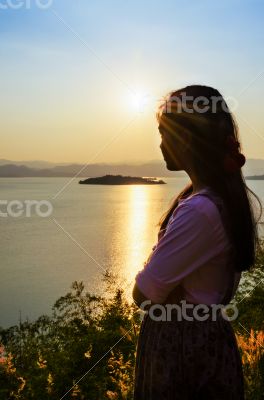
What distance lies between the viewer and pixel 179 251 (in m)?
1.97

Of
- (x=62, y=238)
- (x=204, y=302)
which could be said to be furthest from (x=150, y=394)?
(x=62, y=238)

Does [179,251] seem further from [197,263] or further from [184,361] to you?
[184,361]

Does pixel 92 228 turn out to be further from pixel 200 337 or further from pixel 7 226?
pixel 200 337

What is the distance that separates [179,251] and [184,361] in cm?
49

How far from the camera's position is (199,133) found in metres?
2.07

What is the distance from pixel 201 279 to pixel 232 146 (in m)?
0.55

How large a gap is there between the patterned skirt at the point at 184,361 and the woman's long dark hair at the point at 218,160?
12.6 inches

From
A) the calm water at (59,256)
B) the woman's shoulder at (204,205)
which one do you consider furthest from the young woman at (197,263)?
the calm water at (59,256)

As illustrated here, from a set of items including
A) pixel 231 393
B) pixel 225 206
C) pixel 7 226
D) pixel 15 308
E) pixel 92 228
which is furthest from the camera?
pixel 7 226

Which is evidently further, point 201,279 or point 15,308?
point 15,308

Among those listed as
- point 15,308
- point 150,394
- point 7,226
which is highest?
point 7,226

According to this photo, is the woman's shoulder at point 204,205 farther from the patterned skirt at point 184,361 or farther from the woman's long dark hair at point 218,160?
the patterned skirt at point 184,361

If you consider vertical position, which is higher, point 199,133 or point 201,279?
point 199,133

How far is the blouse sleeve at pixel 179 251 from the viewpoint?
195cm
